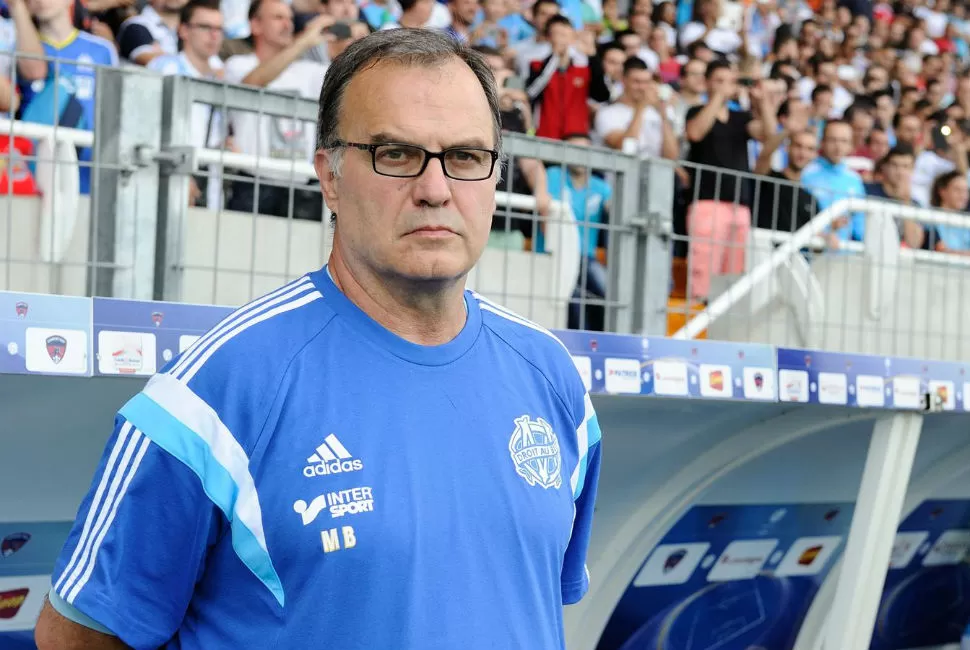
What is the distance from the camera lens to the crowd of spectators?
419cm

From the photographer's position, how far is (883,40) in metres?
12.3

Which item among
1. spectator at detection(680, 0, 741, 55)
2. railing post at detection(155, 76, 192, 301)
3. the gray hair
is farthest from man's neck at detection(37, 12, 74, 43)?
spectator at detection(680, 0, 741, 55)

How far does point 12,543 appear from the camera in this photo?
325 cm

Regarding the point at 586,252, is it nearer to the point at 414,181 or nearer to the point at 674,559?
the point at 674,559

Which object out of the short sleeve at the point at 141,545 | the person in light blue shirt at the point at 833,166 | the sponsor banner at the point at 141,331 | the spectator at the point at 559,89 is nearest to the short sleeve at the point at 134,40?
the spectator at the point at 559,89

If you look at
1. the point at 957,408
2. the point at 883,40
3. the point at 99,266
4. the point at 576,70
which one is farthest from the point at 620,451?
the point at 883,40

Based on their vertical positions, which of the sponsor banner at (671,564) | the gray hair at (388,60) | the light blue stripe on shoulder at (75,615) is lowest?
the sponsor banner at (671,564)

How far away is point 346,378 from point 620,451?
266cm

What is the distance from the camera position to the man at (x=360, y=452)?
64.1 inches

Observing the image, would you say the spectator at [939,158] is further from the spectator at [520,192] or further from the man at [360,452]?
the man at [360,452]

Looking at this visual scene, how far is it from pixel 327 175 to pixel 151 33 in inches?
178

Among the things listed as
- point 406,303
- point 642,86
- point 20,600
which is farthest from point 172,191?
point 642,86

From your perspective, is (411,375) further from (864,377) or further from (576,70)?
(576,70)

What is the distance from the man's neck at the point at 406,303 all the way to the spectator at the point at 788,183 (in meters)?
2.95
